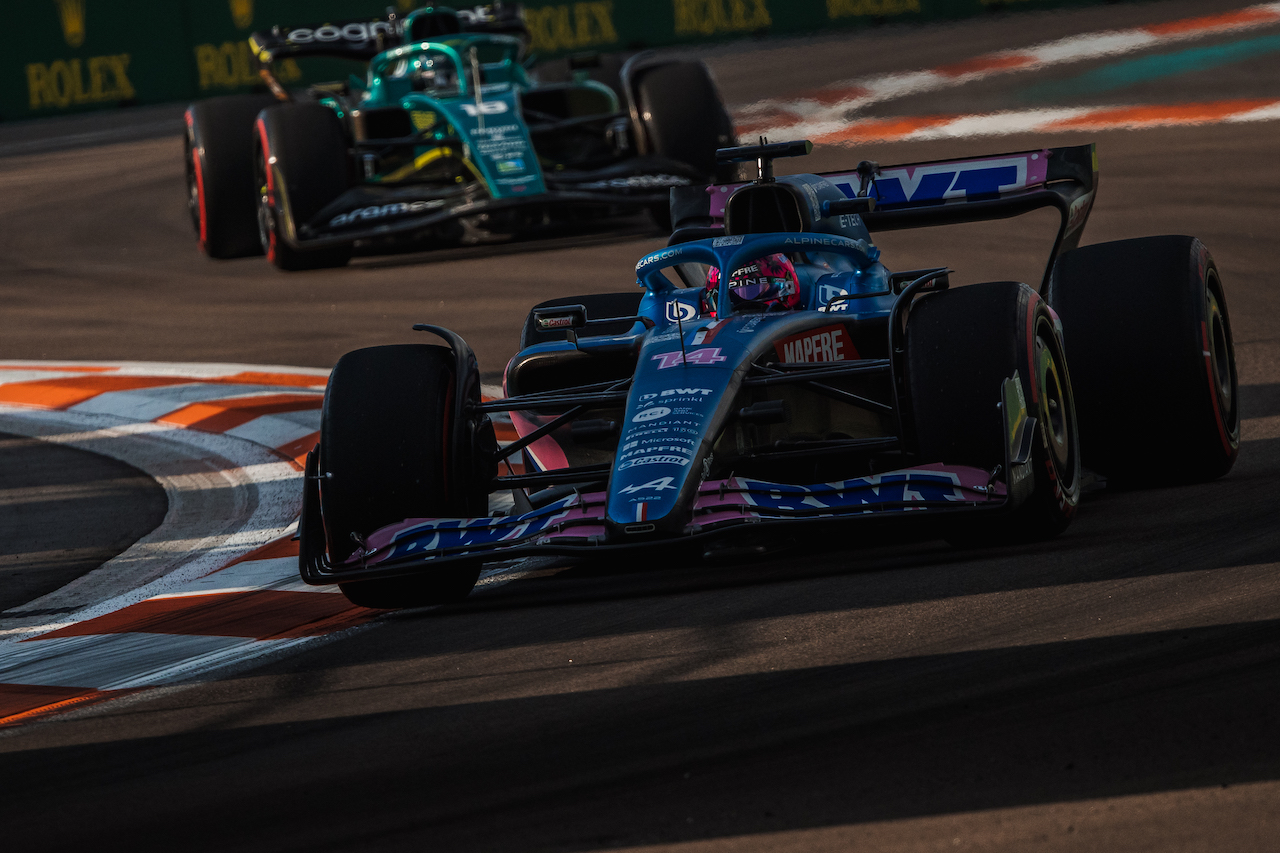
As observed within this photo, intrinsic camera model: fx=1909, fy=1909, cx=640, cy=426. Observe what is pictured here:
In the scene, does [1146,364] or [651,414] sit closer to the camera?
[651,414]

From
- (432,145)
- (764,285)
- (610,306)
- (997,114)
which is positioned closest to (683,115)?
(432,145)

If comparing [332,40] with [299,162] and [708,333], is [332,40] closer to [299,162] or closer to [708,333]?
[299,162]

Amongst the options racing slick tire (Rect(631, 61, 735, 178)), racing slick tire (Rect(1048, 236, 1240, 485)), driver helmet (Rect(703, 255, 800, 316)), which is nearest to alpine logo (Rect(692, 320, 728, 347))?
driver helmet (Rect(703, 255, 800, 316))

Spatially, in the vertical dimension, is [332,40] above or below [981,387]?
above

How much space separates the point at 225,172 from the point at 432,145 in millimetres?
1658

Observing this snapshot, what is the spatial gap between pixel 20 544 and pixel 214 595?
1.36 metres

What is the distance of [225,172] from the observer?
14.4 metres

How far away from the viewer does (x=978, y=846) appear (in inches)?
130

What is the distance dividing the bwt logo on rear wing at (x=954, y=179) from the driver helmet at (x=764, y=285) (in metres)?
1.29

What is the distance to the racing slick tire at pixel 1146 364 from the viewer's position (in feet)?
20.5

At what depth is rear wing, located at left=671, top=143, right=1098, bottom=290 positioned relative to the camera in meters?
7.44

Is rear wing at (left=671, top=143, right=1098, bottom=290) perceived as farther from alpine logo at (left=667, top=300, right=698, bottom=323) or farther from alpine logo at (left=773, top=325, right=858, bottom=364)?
Answer: alpine logo at (left=773, top=325, right=858, bottom=364)

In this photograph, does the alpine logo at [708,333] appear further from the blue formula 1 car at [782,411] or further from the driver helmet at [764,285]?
the driver helmet at [764,285]

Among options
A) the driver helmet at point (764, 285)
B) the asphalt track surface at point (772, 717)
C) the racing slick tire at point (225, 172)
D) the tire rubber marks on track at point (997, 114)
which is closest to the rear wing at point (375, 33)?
the racing slick tire at point (225, 172)
